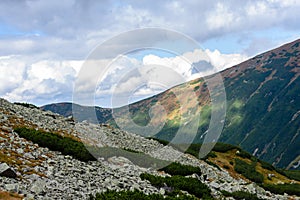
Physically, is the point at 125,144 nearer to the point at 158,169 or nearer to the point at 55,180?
the point at 158,169

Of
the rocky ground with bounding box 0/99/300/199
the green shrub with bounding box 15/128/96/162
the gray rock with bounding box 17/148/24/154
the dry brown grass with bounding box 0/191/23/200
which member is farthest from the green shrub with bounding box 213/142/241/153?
the dry brown grass with bounding box 0/191/23/200

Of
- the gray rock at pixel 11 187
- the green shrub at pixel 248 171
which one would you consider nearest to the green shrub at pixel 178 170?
the gray rock at pixel 11 187

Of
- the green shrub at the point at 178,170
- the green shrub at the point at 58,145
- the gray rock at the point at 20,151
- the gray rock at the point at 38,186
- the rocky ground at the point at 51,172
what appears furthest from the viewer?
the green shrub at the point at 178,170

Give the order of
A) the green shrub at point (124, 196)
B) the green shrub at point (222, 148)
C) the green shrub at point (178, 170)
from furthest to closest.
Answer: the green shrub at point (222, 148)
the green shrub at point (178, 170)
the green shrub at point (124, 196)

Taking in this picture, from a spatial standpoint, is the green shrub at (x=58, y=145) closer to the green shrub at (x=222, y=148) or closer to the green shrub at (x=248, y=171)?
the green shrub at (x=248, y=171)

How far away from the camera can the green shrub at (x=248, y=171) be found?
4639 cm

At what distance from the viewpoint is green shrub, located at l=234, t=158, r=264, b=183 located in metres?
46.4

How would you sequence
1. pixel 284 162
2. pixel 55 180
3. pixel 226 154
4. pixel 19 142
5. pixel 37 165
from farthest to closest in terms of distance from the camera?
pixel 284 162 → pixel 226 154 → pixel 19 142 → pixel 37 165 → pixel 55 180

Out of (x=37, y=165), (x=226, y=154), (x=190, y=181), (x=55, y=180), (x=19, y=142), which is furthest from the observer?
(x=226, y=154)

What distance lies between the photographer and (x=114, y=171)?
2383 centimetres

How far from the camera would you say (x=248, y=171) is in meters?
49.2

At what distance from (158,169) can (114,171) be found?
7107mm

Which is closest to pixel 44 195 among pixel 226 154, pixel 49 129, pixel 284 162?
pixel 49 129

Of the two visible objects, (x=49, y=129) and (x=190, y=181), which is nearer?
(x=190, y=181)
